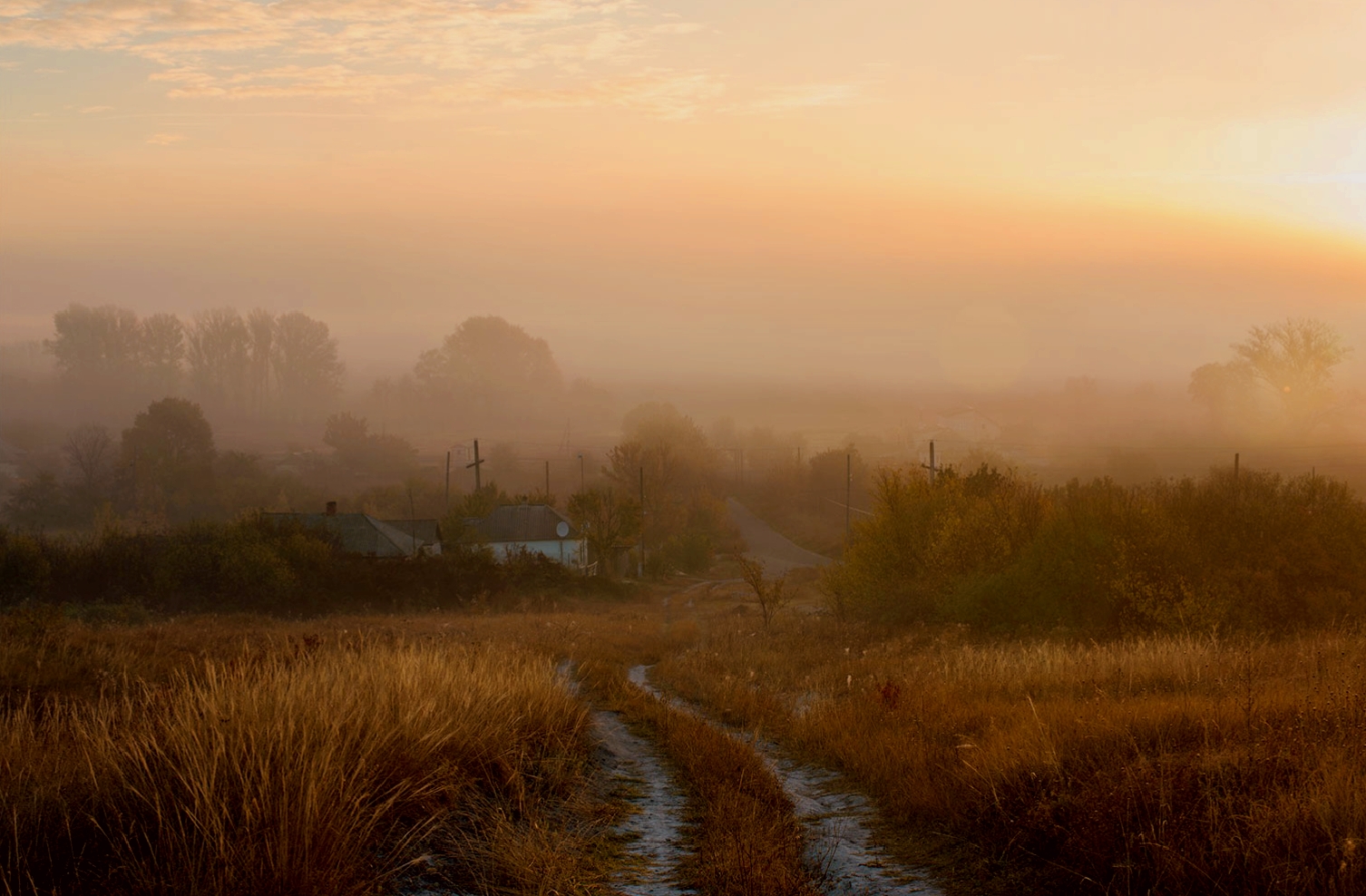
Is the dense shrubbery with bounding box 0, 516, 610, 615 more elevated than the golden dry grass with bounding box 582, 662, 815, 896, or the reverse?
the golden dry grass with bounding box 582, 662, 815, 896

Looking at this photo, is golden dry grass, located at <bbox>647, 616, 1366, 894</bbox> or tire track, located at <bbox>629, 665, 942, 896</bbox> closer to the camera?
golden dry grass, located at <bbox>647, 616, 1366, 894</bbox>

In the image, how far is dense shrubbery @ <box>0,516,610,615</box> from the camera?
43750 mm

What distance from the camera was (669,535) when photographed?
8950 cm

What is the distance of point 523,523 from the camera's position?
75.6 m

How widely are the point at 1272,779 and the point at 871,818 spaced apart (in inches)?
138

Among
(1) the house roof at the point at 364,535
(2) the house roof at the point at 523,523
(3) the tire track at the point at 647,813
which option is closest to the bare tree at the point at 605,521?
(2) the house roof at the point at 523,523

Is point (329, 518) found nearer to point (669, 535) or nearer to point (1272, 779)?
point (669, 535)

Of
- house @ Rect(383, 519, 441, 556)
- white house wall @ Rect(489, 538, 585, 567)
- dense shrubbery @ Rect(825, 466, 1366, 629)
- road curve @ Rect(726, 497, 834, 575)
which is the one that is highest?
dense shrubbery @ Rect(825, 466, 1366, 629)

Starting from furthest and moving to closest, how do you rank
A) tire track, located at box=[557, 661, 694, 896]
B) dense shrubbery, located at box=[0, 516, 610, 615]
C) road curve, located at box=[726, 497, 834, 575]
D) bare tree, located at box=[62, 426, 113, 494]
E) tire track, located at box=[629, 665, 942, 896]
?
bare tree, located at box=[62, 426, 113, 494] → road curve, located at box=[726, 497, 834, 575] → dense shrubbery, located at box=[0, 516, 610, 615] → tire track, located at box=[629, 665, 942, 896] → tire track, located at box=[557, 661, 694, 896]

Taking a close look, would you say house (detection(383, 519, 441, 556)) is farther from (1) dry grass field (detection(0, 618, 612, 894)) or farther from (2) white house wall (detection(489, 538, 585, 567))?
(1) dry grass field (detection(0, 618, 612, 894))

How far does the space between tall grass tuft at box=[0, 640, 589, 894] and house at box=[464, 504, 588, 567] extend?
62711 mm

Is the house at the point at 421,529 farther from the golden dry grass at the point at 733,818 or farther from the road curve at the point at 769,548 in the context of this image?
the golden dry grass at the point at 733,818

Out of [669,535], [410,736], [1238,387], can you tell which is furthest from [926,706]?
[669,535]

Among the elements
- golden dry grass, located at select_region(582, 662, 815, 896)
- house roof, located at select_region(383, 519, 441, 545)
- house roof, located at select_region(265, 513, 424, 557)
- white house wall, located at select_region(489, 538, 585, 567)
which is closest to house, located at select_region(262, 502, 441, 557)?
house roof, located at select_region(265, 513, 424, 557)
